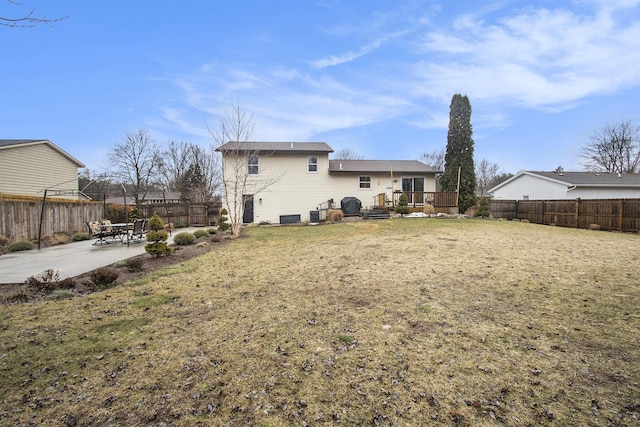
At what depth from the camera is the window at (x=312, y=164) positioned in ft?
66.8

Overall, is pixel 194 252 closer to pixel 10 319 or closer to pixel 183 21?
pixel 10 319

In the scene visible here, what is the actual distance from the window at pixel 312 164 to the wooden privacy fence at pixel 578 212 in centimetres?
1369

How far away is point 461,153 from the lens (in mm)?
21031

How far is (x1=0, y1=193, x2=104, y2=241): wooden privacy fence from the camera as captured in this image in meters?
11.8

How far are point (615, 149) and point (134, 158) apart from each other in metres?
56.4

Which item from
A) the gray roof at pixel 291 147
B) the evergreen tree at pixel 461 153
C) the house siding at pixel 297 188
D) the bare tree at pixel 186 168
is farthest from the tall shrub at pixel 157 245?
the bare tree at pixel 186 168

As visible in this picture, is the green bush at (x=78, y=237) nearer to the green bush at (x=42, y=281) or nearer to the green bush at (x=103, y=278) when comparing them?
the green bush at (x=42, y=281)

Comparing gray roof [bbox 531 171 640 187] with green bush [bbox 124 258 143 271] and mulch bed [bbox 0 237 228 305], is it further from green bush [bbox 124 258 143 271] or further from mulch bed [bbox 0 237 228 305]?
green bush [bbox 124 258 143 271]

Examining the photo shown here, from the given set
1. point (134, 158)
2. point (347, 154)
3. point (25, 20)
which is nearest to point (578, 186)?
point (25, 20)

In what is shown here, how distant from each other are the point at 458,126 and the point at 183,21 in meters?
18.8

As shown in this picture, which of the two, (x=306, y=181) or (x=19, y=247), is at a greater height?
(x=306, y=181)

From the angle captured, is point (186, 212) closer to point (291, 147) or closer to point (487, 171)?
point (291, 147)

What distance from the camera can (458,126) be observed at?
69.2ft

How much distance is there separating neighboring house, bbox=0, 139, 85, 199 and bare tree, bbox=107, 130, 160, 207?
968cm
